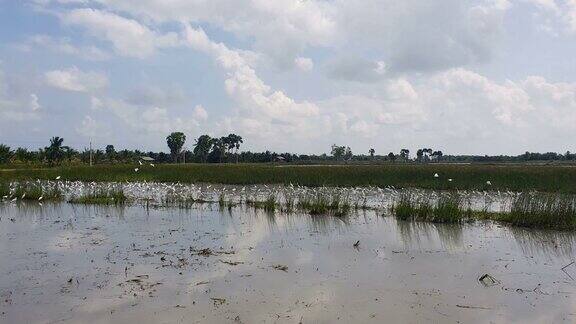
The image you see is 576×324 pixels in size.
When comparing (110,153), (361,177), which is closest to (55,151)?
(110,153)

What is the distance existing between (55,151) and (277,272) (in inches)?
1902

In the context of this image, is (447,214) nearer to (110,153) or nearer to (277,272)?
(277,272)

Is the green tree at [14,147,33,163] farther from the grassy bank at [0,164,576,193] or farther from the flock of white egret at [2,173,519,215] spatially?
the flock of white egret at [2,173,519,215]

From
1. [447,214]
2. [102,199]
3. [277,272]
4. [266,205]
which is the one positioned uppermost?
[102,199]

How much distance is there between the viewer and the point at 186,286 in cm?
809

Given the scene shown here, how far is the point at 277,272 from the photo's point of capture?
917 centimetres

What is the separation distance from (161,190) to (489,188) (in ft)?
53.5

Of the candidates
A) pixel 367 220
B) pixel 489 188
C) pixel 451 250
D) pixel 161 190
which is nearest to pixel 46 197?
pixel 161 190

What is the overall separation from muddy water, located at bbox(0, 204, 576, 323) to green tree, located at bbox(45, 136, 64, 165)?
39.4 metres

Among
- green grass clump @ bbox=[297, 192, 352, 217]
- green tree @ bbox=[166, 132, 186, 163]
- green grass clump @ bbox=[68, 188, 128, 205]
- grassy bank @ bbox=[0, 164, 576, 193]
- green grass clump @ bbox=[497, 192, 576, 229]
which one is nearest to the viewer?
green grass clump @ bbox=[497, 192, 576, 229]

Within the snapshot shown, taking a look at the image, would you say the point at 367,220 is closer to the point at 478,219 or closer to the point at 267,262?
the point at 478,219

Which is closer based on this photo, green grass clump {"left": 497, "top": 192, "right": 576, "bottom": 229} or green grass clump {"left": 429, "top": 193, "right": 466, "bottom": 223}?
green grass clump {"left": 497, "top": 192, "right": 576, "bottom": 229}

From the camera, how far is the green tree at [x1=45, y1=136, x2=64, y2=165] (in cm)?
5097

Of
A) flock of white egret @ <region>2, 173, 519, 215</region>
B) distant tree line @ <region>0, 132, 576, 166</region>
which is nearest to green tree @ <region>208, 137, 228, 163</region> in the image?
distant tree line @ <region>0, 132, 576, 166</region>
